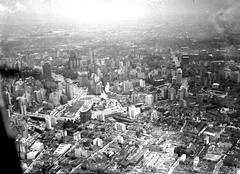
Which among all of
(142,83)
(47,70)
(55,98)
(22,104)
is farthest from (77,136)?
(47,70)

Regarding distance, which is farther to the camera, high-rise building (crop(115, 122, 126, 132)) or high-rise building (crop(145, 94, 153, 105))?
high-rise building (crop(145, 94, 153, 105))

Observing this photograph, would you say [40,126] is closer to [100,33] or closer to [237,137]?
[237,137]

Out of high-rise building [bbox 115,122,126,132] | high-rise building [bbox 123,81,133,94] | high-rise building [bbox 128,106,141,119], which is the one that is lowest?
high-rise building [bbox 115,122,126,132]

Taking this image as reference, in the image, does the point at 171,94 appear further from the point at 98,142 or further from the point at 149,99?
the point at 98,142

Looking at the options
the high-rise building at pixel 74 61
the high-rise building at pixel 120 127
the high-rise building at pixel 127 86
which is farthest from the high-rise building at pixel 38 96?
the high-rise building at pixel 120 127

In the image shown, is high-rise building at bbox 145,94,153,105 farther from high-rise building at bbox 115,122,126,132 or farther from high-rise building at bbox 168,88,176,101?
high-rise building at bbox 115,122,126,132

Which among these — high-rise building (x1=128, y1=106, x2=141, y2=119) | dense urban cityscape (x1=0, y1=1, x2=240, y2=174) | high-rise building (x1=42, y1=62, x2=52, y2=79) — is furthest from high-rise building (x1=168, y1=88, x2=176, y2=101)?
high-rise building (x1=42, y1=62, x2=52, y2=79)
